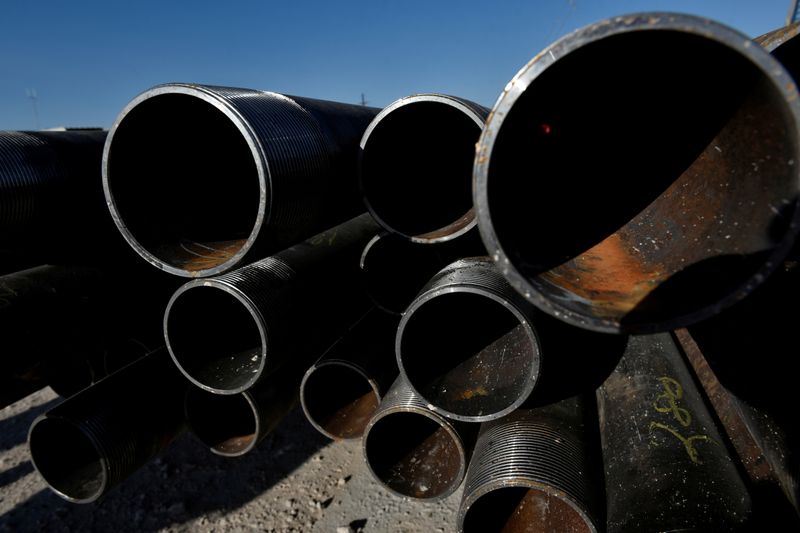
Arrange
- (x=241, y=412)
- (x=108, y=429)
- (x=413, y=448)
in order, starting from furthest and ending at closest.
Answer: (x=241, y=412) → (x=413, y=448) → (x=108, y=429)

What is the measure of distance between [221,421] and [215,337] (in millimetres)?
942

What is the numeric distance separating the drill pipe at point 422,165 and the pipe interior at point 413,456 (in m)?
1.17

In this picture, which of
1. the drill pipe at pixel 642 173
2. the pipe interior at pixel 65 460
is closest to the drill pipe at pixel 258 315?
the pipe interior at pixel 65 460

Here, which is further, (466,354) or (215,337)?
(215,337)

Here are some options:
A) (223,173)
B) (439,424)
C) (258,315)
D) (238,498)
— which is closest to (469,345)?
(439,424)

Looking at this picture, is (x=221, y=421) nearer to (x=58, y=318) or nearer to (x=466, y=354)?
(x=58, y=318)

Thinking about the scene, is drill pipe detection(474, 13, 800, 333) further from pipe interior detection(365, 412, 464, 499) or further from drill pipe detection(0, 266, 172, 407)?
drill pipe detection(0, 266, 172, 407)

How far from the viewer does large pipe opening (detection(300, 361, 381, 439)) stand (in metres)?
3.00

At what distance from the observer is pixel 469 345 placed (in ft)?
7.57

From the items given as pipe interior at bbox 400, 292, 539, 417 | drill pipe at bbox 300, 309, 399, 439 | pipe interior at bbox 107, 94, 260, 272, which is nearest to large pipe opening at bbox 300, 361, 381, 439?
drill pipe at bbox 300, 309, 399, 439

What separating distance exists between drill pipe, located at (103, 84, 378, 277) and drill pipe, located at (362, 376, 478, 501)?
106 centimetres

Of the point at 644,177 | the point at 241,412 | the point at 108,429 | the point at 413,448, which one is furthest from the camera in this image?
the point at 241,412

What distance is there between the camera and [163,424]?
2.87m

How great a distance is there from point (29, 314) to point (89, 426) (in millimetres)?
762
